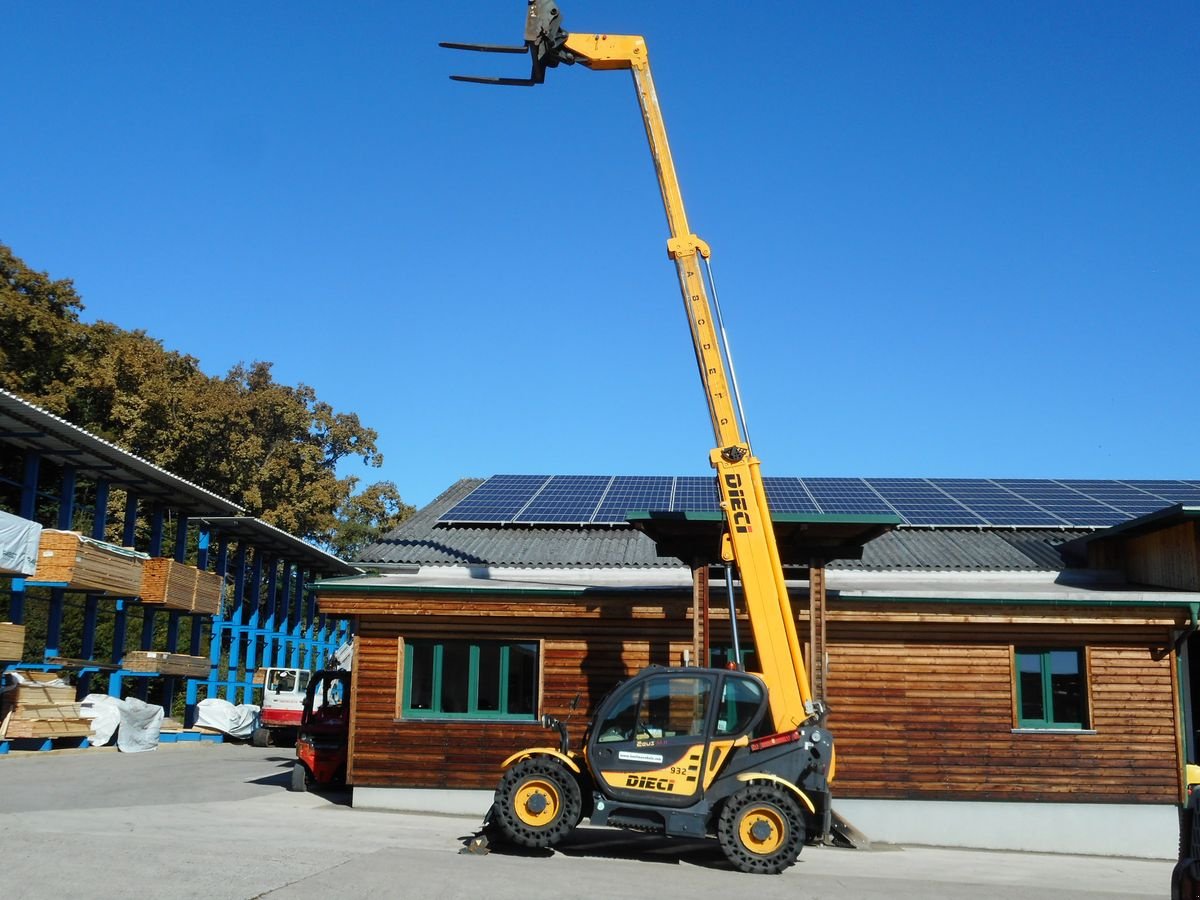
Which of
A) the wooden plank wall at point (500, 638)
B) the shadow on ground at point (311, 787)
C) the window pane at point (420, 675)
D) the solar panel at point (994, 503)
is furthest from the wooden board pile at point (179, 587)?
the solar panel at point (994, 503)

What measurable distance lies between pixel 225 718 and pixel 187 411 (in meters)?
15.1

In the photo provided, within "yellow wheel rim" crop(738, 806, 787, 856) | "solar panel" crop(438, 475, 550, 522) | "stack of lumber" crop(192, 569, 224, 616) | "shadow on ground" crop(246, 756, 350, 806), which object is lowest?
"shadow on ground" crop(246, 756, 350, 806)

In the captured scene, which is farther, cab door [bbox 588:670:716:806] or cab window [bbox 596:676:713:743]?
cab window [bbox 596:676:713:743]

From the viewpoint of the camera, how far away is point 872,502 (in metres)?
23.8

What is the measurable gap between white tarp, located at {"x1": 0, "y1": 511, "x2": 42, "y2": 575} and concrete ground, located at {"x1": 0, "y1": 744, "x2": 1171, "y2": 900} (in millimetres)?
7100

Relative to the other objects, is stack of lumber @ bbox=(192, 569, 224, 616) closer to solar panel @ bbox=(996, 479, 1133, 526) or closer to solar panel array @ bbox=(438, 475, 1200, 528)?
solar panel array @ bbox=(438, 475, 1200, 528)

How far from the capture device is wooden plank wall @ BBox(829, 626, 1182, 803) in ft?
53.4

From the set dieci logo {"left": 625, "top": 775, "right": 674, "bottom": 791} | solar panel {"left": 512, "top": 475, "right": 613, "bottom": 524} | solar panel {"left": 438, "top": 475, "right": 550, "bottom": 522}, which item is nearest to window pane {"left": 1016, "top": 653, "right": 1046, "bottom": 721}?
dieci logo {"left": 625, "top": 775, "right": 674, "bottom": 791}

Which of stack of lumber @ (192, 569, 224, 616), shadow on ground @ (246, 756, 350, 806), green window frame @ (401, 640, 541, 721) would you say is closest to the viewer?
green window frame @ (401, 640, 541, 721)

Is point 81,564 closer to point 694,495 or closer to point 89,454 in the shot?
point 89,454

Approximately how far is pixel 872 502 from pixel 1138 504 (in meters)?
5.44

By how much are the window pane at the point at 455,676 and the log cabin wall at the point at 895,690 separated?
8.8 inches

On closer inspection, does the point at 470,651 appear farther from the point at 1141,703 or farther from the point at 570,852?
the point at 1141,703

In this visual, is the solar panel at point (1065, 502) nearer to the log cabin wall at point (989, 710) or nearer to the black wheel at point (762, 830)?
the log cabin wall at point (989, 710)
